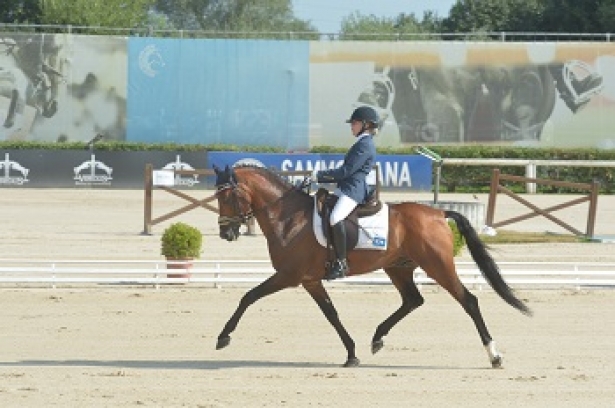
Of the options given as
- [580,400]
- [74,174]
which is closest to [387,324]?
[580,400]

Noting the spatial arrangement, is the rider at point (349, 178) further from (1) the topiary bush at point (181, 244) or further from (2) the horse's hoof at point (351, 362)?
(1) the topiary bush at point (181, 244)

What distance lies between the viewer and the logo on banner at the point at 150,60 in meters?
43.2

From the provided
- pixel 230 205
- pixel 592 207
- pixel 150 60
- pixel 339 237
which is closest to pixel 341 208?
pixel 339 237

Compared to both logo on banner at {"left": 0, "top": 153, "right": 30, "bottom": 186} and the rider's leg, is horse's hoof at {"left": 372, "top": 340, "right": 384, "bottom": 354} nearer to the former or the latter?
the rider's leg

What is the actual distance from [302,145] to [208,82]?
3.80 metres

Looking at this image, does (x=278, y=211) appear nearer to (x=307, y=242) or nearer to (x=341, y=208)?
(x=307, y=242)

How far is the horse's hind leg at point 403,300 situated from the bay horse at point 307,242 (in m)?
0.02

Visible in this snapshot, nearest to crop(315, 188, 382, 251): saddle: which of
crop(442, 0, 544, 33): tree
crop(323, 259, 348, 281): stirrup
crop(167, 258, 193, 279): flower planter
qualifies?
crop(323, 259, 348, 281): stirrup

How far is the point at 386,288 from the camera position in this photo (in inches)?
691

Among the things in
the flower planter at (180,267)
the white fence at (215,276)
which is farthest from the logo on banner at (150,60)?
the flower planter at (180,267)

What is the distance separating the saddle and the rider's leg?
52 mm

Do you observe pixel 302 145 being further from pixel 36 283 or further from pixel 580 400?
pixel 580 400

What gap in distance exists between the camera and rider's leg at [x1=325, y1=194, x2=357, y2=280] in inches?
456

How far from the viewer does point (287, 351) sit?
12.4 meters
